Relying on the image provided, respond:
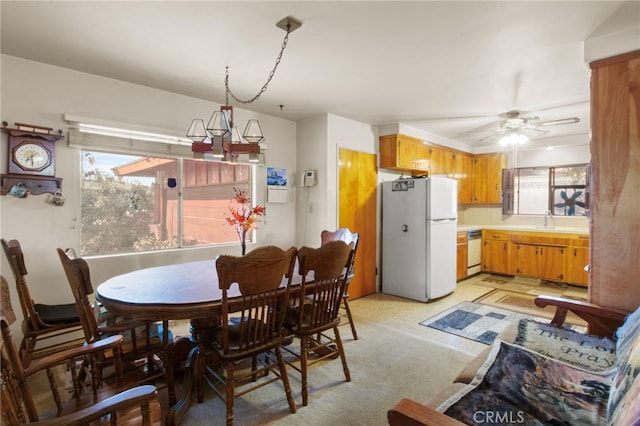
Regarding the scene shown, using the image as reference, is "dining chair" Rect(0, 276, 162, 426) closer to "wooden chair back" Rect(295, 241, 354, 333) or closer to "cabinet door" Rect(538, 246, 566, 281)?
"wooden chair back" Rect(295, 241, 354, 333)

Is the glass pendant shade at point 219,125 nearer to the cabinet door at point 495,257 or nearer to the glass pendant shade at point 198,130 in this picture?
the glass pendant shade at point 198,130

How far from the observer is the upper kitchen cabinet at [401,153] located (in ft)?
14.2

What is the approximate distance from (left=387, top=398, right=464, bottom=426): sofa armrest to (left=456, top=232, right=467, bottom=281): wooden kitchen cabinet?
4212 millimetres

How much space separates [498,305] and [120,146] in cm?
446

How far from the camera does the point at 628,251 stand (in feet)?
6.33

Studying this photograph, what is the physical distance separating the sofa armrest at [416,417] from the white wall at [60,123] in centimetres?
A: 275

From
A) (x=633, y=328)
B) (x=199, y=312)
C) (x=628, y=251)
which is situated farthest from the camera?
(x=628, y=251)

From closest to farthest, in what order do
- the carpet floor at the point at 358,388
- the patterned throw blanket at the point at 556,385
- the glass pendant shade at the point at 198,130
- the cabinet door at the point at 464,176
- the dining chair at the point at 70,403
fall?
1. the dining chair at the point at 70,403
2. the patterned throw blanket at the point at 556,385
3. the carpet floor at the point at 358,388
4. the glass pendant shade at the point at 198,130
5. the cabinet door at the point at 464,176

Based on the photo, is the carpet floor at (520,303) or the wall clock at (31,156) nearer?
the wall clock at (31,156)

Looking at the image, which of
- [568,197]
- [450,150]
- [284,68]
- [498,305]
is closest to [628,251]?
[498,305]

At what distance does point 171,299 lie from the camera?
1.74 m

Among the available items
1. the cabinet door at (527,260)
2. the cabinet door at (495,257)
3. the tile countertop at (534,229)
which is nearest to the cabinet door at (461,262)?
the tile countertop at (534,229)

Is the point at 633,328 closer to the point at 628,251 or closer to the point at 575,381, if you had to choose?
the point at 575,381

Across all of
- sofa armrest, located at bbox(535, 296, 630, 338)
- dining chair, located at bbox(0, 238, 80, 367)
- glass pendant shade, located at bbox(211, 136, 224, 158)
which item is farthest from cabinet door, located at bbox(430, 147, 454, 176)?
dining chair, located at bbox(0, 238, 80, 367)
